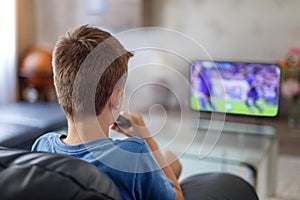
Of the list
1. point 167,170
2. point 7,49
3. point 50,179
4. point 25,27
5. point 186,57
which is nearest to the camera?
point 50,179

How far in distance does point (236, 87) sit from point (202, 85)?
245mm

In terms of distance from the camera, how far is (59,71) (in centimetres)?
95

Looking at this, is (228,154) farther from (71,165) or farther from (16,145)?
(71,165)

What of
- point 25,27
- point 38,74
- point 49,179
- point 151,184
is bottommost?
point 38,74

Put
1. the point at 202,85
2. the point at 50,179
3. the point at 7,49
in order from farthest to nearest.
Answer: the point at 7,49, the point at 202,85, the point at 50,179

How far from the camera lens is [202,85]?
2.87 m

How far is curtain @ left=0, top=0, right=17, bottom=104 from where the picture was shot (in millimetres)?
3473

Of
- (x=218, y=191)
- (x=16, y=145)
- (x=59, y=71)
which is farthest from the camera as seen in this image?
(x=16, y=145)

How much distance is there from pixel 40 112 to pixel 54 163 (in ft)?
7.75

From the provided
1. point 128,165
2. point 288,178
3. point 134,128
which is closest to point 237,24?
point 288,178

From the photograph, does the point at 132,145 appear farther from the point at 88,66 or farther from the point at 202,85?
the point at 202,85

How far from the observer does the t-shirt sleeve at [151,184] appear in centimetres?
94

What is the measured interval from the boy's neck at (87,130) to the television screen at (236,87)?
1.59 meters

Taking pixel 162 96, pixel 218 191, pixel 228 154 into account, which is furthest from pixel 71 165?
pixel 162 96
